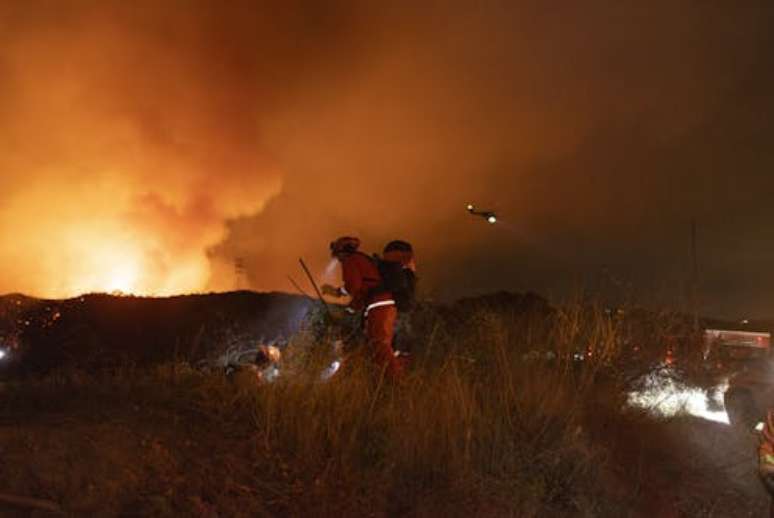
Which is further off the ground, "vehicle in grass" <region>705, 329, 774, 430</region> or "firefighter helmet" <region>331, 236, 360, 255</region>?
"firefighter helmet" <region>331, 236, 360, 255</region>

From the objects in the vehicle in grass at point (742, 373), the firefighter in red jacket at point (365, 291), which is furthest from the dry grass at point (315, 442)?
the vehicle in grass at point (742, 373)

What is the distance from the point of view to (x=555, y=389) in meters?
6.26

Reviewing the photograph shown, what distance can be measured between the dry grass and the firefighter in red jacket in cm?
59

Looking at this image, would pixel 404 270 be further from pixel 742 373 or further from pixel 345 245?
pixel 742 373

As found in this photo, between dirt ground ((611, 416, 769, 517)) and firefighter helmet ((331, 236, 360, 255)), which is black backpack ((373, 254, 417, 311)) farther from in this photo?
dirt ground ((611, 416, 769, 517))

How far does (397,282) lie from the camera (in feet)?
24.7

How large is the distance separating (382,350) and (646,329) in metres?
4.17

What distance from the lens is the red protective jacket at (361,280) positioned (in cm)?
741

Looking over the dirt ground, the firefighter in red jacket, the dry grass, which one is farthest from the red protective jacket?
the dirt ground

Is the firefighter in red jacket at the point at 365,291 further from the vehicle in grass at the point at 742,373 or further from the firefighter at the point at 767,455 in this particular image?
the vehicle in grass at the point at 742,373

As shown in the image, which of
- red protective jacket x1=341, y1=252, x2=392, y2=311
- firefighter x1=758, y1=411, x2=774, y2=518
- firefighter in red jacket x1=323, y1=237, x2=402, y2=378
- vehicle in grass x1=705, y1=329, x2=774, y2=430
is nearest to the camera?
firefighter x1=758, y1=411, x2=774, y2=518

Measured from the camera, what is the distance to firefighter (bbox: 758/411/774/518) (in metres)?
4.93

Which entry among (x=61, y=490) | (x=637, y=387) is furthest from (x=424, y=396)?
(x=637, y=387)

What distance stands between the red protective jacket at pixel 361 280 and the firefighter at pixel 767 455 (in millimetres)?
3478
